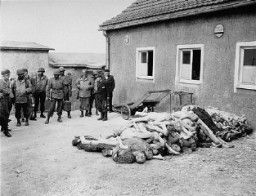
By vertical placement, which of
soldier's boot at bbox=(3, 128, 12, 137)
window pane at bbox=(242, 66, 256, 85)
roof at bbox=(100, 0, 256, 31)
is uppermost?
roof at bbox=(100, 0, 256, 31)

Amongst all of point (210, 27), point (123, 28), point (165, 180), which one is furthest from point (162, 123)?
point (123, 28)

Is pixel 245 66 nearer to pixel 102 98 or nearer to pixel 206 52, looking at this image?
pixel 206 52

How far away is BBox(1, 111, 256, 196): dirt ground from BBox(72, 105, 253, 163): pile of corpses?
0.66 ft

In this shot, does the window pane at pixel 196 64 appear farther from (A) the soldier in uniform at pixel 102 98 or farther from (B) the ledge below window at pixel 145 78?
(A) the soldier in uniform at pixel 102 98

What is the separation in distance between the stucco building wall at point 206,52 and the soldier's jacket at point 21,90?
15.2 feet

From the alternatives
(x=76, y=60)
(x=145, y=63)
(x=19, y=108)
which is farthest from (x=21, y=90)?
(x=76, y=60)

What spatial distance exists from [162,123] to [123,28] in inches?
281

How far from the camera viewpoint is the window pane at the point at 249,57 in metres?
8.66

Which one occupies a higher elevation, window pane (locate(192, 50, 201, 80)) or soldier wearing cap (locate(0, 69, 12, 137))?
window pane (locate(192, 50, 201, 80))

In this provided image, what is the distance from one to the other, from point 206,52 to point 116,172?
5.61 meters

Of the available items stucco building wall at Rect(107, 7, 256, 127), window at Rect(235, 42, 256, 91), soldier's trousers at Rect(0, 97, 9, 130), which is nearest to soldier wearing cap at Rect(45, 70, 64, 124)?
soldier's trousers at Rect(0, 97, 9, 130)

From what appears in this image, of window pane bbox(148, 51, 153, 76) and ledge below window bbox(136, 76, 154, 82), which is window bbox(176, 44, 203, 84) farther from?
window pane bbox(148, 51, 153, 76)

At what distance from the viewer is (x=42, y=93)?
1176 centimetres

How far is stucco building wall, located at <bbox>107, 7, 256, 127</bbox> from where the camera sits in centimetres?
875
